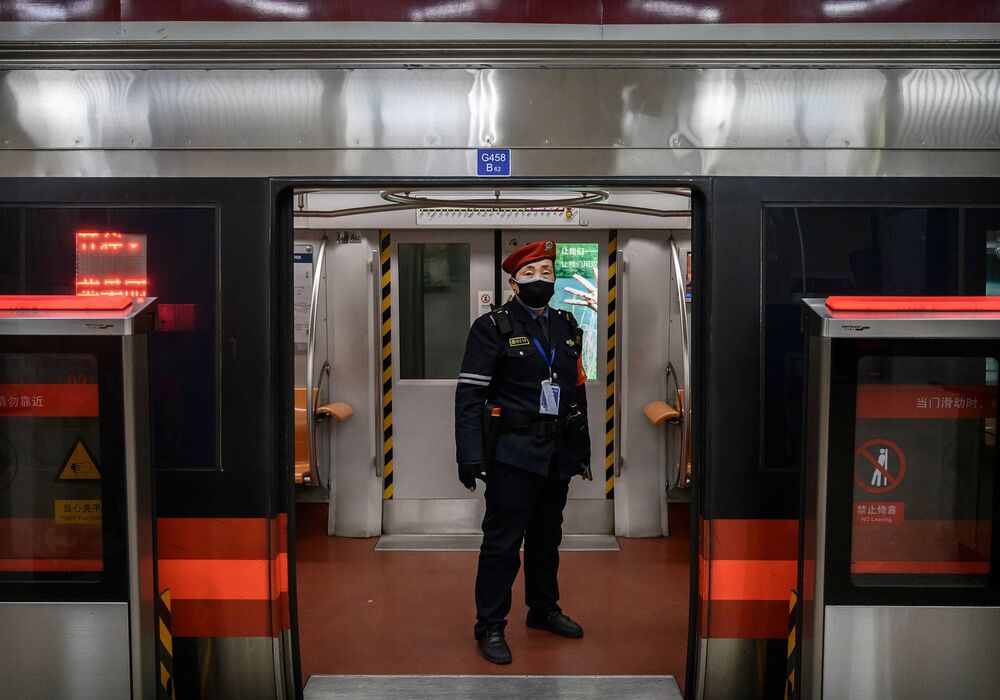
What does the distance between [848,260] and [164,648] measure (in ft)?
9.35

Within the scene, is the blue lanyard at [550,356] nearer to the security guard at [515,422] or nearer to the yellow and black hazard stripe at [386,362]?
the security guard at [515,422]

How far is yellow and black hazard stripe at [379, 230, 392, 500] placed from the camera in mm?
5750

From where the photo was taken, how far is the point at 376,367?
19.0 ft

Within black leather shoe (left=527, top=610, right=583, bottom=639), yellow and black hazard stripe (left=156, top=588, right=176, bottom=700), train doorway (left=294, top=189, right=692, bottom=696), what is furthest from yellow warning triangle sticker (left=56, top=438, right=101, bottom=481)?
train doorway (left=294, top=189, right=692, bottom=696)

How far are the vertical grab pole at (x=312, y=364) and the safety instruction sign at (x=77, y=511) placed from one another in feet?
7.88

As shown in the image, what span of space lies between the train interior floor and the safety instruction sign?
1279 mm

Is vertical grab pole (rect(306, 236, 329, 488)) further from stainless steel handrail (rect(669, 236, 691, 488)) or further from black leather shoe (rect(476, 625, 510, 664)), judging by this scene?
stainless steel handrail (rect(669, 236, 691, 488))

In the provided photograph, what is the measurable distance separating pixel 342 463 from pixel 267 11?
3.43m

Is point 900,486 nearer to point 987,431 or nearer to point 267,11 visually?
point 987,431

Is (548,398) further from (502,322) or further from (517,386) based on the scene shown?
(502,322)

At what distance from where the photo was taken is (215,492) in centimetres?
314

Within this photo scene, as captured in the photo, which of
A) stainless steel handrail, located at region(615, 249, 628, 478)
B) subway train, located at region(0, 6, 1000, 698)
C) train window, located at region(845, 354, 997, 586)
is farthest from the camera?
stainless steel handrail, located at region(615, 249, 628, 478)

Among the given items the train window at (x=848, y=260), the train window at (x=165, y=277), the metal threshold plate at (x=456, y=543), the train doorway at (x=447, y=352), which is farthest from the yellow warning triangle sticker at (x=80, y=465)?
the metal threshold plate at (x=456, y=543)

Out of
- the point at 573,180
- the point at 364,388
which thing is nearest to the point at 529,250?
the point at 573,180
